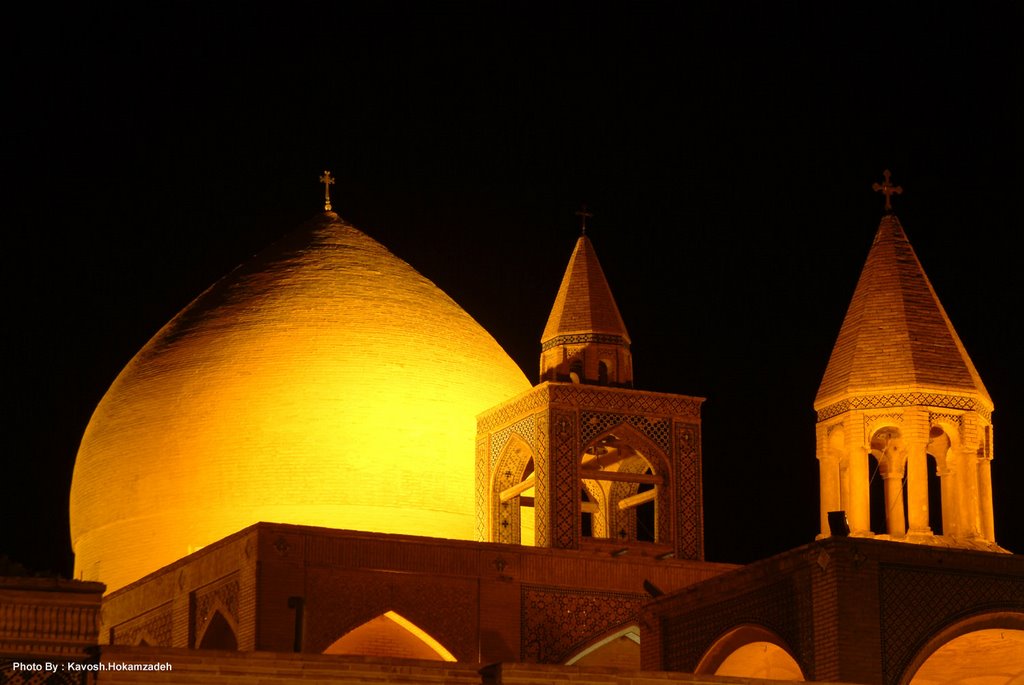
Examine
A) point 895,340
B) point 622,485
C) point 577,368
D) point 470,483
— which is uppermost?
point 577,368

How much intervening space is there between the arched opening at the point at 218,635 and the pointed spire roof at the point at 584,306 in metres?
4.43

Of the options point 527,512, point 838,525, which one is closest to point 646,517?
point 527,512

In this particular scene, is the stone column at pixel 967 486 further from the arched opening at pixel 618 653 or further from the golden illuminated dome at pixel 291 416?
the golden illuminated dome at pixel 291 416

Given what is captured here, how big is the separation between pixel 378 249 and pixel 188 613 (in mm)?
5350

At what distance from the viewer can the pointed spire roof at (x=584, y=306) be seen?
75.9 ft

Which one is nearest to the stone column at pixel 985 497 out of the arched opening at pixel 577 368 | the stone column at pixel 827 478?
the stone column at pixel 827 478

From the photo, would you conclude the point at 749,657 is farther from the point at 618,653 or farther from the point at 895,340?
the point at 895,340

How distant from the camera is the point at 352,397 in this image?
23094mm

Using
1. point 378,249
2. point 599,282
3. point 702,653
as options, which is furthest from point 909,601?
point 378,249

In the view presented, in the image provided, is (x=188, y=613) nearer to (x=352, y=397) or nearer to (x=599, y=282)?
(x=352, y=397)

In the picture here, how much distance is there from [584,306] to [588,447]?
1.72 m

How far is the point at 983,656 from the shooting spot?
19000 millimetres

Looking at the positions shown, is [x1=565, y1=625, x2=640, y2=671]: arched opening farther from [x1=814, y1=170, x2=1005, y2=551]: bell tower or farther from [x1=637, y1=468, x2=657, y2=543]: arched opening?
[x1=814, y1=170, x2=1005, y2=551]: bell tower

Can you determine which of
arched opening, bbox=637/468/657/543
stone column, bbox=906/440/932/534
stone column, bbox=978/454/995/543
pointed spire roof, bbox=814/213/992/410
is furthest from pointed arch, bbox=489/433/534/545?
stone column, bbox=978/454/995/543
